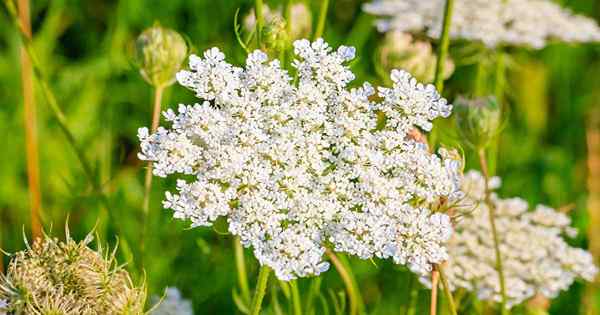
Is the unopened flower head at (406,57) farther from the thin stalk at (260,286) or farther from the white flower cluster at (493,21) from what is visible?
the thin stalk at (260,286)

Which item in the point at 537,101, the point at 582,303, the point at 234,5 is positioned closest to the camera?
the point at 582,303

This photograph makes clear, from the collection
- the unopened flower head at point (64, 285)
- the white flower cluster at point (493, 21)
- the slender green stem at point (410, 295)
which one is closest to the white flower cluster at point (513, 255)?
the slender green stem at point (410, 295)

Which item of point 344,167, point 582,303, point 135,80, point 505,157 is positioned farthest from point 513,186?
point 344,167

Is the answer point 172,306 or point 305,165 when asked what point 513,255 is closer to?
point 172,306

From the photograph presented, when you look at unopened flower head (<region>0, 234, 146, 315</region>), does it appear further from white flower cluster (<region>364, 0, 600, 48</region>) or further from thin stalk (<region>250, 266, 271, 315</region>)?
white flower cluster (<region>364, 0, 600, 48</region>)

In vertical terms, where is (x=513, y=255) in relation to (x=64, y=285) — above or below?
above

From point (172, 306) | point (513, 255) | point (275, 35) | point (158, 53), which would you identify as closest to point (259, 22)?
point (275, 35)

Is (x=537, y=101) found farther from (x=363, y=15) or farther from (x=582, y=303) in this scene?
(x=582, y=303)
